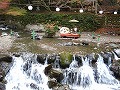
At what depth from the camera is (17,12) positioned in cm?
4141

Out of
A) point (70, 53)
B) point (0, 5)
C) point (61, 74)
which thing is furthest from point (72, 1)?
point (61, 74)

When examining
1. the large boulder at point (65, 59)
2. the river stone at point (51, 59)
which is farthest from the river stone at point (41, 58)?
the large boulder at point (65, 59)

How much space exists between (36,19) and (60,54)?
14.0 metres

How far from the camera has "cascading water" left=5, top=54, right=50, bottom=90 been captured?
26.0 meters

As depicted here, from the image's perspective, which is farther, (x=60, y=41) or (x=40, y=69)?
(x=60, y=41)

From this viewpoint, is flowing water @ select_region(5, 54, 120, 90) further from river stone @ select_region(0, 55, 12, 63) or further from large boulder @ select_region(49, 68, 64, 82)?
large boulder @ select_region(49, 68, 64, 82)

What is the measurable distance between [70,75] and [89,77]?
1.78 metres

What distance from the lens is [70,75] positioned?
2722cm

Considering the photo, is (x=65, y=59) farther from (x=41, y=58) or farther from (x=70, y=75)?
(x=41, y=58)

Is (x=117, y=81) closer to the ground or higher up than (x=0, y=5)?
closer to the ground

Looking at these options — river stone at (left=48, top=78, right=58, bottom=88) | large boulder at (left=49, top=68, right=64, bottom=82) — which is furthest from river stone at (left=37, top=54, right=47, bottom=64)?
river stone at (left=48, top=78, right=58, bottom=88)

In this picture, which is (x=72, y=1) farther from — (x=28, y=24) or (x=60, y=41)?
(x=60, y=41)

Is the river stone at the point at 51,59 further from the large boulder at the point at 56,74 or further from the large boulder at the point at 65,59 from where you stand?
the large boulder at the point at 56,74

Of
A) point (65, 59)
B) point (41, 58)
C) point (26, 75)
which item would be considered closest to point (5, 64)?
point (26, 75)
